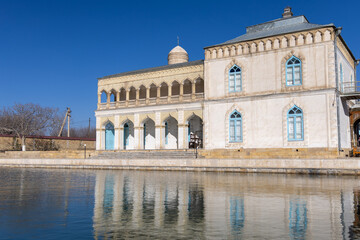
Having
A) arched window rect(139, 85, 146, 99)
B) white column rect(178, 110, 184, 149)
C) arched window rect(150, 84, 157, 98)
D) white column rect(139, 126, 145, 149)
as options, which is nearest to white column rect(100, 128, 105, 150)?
white column rect(139, 126, 145, 149)

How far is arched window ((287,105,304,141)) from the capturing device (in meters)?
23.3

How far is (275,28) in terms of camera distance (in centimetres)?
2680

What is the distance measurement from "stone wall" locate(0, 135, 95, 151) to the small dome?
14230mm

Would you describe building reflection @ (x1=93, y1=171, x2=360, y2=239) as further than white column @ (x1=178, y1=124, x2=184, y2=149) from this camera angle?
No

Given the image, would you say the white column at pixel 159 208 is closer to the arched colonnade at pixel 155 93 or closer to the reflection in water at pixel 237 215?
the reflection in water at pixel 237 215

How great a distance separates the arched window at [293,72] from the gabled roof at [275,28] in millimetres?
1956

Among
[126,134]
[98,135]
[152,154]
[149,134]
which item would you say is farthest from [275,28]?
[98,135]

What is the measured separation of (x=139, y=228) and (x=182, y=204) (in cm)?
267

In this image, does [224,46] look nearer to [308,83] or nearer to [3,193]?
[308,83]

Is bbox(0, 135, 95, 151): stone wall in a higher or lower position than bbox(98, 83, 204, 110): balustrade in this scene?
lower

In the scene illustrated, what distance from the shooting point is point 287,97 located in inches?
939

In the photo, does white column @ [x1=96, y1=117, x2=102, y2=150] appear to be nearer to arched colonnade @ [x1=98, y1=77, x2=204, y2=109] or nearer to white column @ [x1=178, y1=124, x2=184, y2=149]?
arched colonnade @ [x1=98, y1=77, x2=204, y2=109]

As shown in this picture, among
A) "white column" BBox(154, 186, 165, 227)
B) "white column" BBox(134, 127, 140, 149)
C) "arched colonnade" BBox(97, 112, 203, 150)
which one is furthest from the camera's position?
"white column" BBox(134, 127, 140, 149)

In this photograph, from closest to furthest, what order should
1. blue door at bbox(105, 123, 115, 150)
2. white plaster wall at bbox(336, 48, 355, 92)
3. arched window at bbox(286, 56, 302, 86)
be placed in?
white plaster wall at bbox(336, 48, 355, 92), arched window at bbox(286, 56, 302, 86), blue door at bbox(105, 123, 115, 150)
